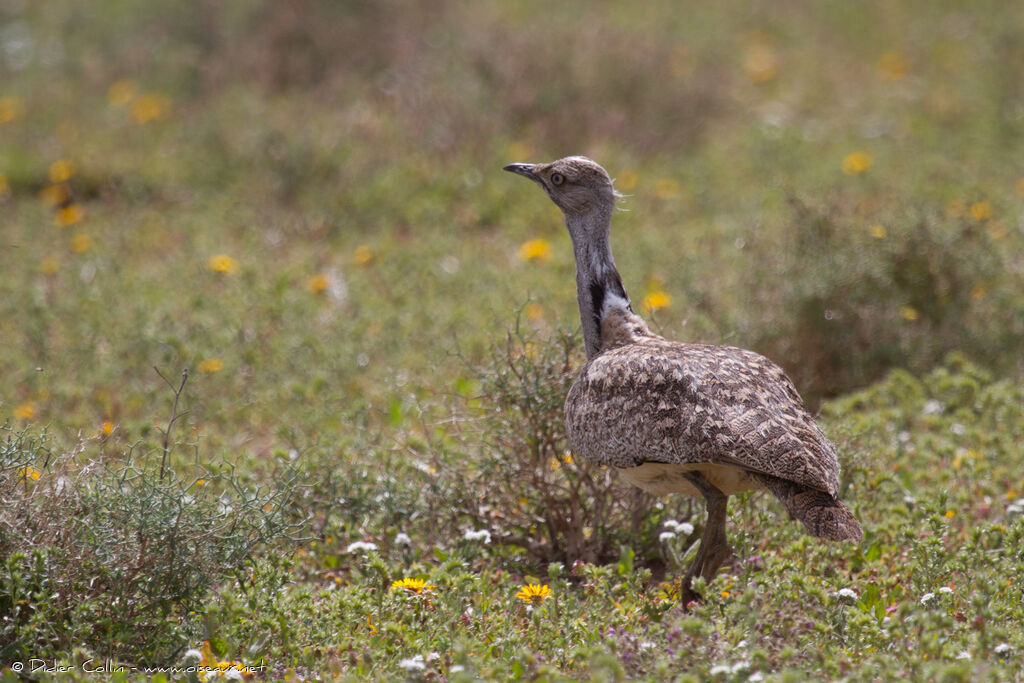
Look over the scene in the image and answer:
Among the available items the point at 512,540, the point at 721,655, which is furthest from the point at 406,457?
the point at 721,655

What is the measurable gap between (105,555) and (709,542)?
2.19 m

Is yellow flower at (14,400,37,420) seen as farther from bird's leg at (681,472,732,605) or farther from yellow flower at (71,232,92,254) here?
bird's leg at (681,472,732,605)

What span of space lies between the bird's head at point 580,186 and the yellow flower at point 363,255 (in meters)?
3.90

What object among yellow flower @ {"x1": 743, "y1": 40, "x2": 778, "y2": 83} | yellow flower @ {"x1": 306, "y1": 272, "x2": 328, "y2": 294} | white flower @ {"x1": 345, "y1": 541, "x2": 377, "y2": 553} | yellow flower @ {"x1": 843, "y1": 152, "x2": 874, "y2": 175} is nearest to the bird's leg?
white flower @ {"x1": 345, "y1": 541, "x2": 377, "y2": 553}

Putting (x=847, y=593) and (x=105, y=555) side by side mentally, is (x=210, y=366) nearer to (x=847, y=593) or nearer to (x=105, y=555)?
(x=105, y=555)

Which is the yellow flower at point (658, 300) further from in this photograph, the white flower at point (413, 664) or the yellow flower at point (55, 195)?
the yellow flower at point (55, 195)

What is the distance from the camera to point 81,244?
8883 millimetres

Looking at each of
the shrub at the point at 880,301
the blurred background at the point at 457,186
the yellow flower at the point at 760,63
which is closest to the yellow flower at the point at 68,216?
the blurred background at the point at 457,186

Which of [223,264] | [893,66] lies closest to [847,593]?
[223,264]

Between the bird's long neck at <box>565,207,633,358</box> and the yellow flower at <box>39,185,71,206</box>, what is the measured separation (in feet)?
20.9

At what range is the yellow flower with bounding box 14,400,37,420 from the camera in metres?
6.05

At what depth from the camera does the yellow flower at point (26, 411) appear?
6051 mm

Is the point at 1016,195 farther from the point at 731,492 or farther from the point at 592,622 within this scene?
the point at 592,622

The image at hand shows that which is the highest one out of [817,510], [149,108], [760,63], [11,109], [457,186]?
[760,63]
